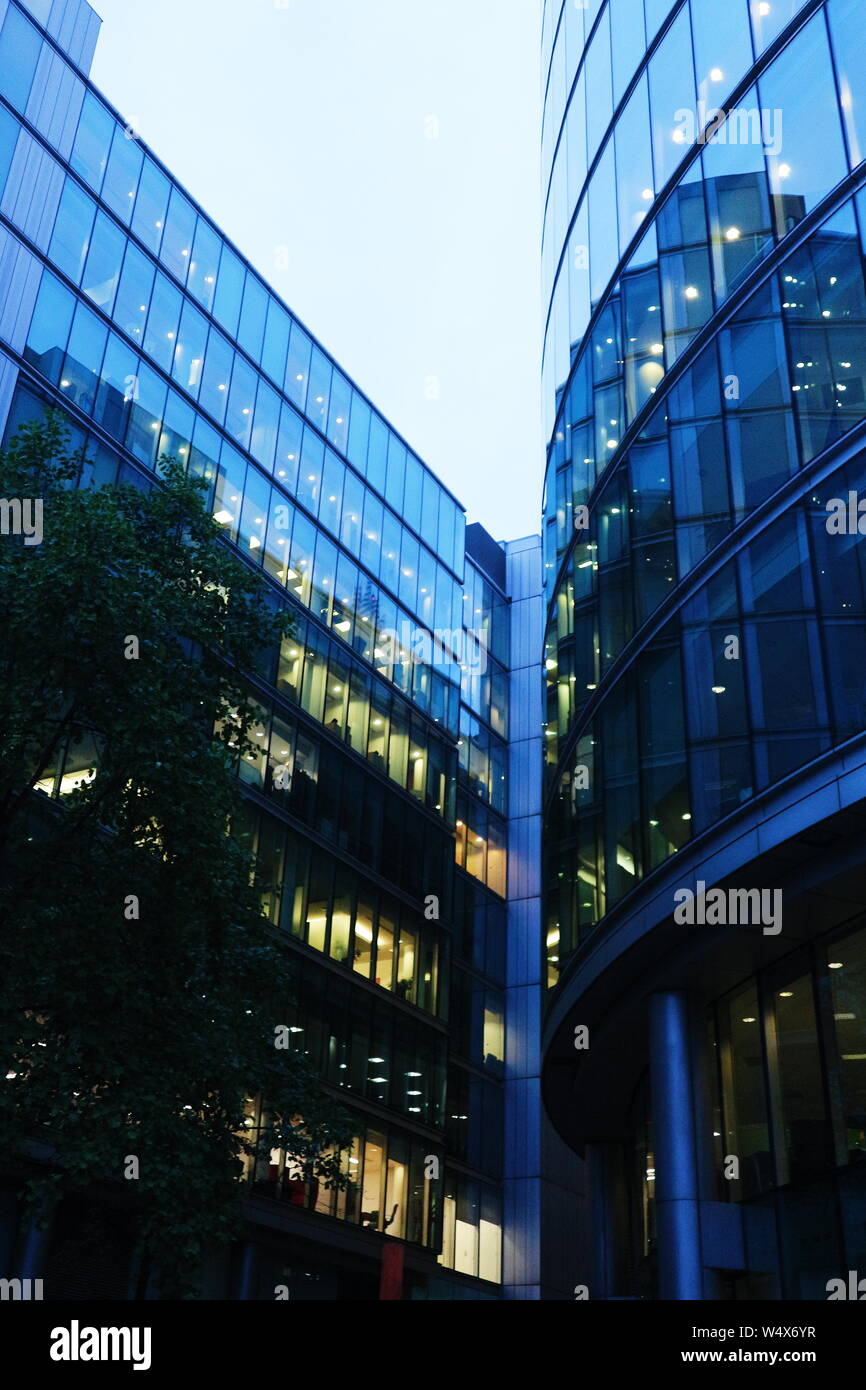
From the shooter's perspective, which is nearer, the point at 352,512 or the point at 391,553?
the point at 352,512

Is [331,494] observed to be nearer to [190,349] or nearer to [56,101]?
[190,349]

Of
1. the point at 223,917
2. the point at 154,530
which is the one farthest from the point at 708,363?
the point at 223,917

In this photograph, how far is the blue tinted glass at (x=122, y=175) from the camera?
35.6 metres

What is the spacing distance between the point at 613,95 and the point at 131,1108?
2043 centimetres

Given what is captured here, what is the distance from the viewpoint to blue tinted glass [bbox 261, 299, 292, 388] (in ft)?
138

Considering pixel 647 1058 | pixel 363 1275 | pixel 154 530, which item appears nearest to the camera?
pixel 154 530

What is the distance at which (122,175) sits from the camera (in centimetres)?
3616

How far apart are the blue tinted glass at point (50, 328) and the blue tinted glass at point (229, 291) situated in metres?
7.53

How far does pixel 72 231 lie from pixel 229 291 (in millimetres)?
7497

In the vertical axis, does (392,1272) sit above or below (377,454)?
below

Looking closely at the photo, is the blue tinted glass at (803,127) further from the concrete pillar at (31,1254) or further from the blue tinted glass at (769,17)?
the concrete pillar at (31,1254)

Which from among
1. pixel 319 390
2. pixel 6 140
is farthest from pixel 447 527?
pixel 6 140

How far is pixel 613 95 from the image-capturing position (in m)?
24.4
